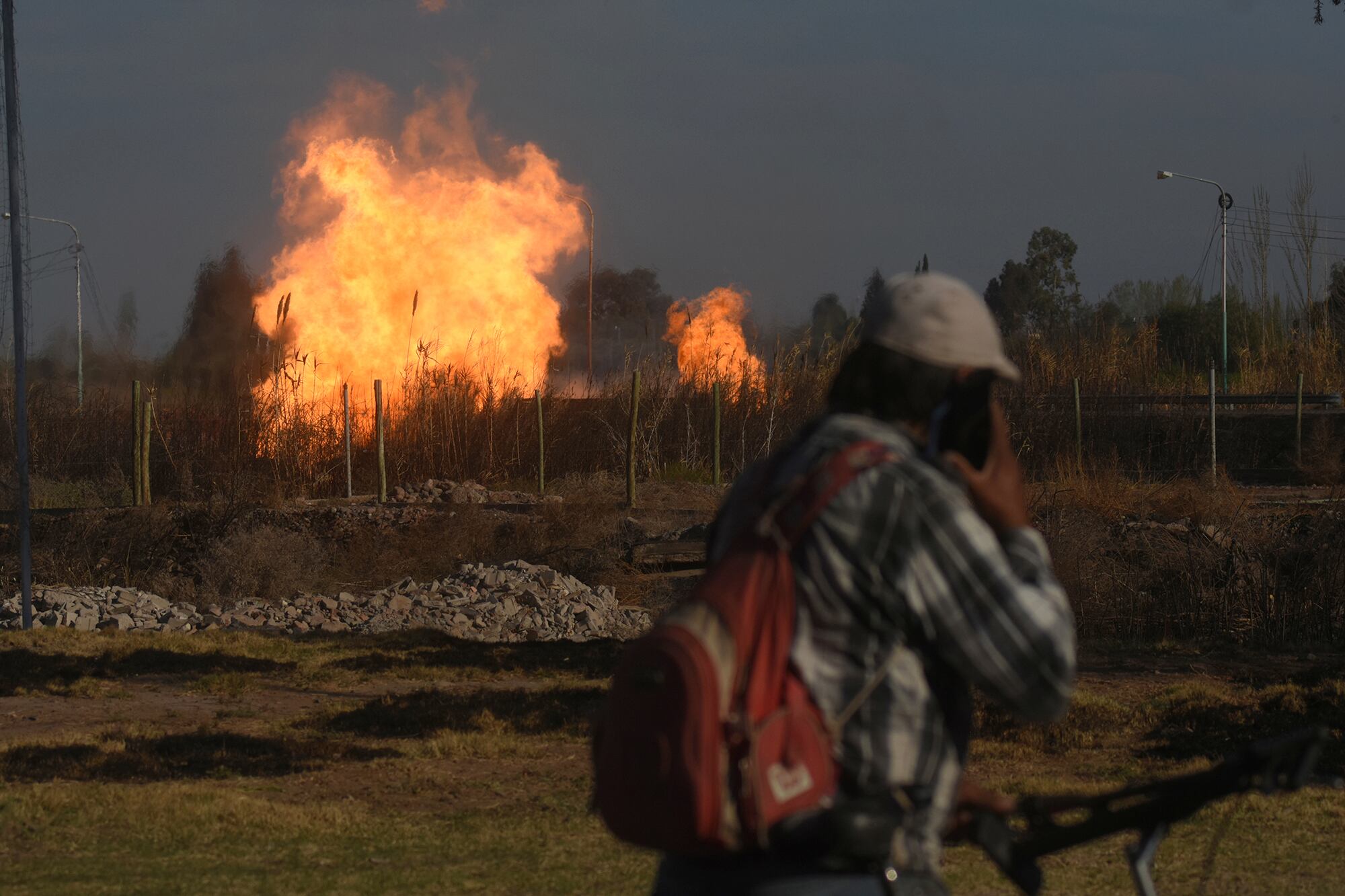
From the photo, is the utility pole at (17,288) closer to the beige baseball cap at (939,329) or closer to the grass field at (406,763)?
the grass field at (406,763)

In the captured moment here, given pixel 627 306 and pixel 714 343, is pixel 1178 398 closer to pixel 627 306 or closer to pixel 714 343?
pixel 714 343

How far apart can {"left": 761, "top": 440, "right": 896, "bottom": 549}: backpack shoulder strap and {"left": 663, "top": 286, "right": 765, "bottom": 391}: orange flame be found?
2405cm

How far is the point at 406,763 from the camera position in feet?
28.1

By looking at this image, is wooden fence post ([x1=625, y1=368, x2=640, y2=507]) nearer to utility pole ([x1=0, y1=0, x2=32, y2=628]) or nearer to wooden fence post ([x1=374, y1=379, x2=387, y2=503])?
wooden fence post ([x1=374, y1=379, x2=387, y2=503])

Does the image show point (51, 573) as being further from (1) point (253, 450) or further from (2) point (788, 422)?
(2) point (788, 422)

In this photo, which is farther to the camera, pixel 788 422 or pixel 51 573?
pixel 788 422

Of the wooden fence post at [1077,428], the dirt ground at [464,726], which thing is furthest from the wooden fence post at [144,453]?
the wooden fence post at [1077,428]

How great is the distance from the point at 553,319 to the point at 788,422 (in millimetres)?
8726

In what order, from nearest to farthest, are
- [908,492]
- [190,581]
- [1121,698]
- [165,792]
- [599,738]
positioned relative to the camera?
[908,492] < [599,738] < [165,792] < [1121,698] < [190,581]

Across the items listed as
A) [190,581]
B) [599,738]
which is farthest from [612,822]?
[190,581]

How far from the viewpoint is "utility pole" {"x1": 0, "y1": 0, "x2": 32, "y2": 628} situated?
1260 cm

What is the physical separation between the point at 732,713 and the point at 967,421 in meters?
0.62

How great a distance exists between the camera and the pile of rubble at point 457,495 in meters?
21.3

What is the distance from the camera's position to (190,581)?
55.6ft
